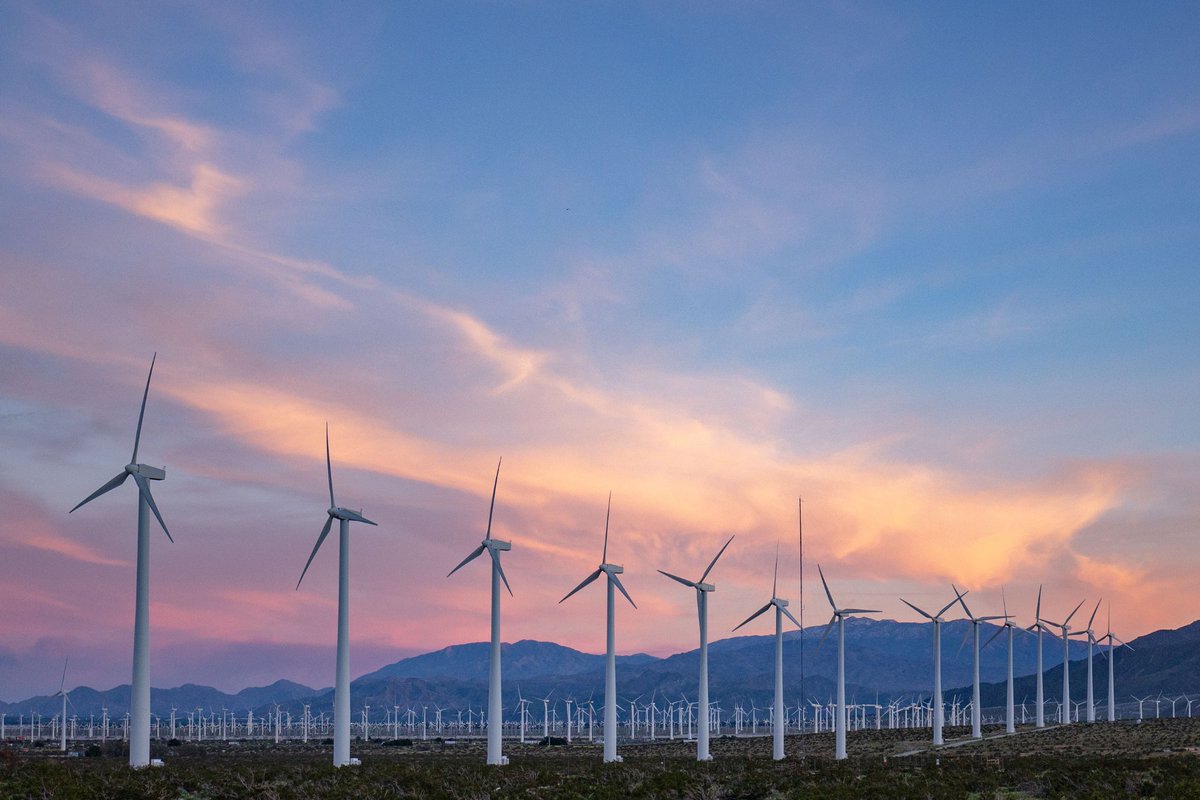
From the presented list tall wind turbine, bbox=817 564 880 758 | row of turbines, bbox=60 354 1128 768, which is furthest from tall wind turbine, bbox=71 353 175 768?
tall wind turbine, bbox=817 564 880 758

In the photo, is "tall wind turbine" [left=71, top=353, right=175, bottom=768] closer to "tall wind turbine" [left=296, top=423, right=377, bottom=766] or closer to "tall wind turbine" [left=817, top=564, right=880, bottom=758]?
"tall wind turbine" [left=296, top=423, right=377, bottom=766]

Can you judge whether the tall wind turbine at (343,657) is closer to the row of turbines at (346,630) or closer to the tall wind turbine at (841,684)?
the row of turbines at (346,630)

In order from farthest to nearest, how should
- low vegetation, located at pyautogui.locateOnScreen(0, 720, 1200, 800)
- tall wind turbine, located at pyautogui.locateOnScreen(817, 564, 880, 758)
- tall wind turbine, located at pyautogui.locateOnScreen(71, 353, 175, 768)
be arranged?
tall wind turbine, located at pyautogui.locateOnScreen(817, 564, 880, 758) → tall wind turbine, located at pyautogui.locateOnScreen(71, 353, 175, 768) → low vegetation, located at pyautogui.locateOnScreen(0, 720, 1200, 800)

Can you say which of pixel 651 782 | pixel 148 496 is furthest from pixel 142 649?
pixel 651 782

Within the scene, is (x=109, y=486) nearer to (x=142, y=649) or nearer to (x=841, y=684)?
(x=142, y=649)

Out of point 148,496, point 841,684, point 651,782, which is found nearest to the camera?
point 651,782

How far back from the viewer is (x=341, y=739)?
75.0 m

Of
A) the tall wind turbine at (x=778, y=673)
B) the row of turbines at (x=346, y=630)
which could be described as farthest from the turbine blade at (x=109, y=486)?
the tall wind turbine at (x=778, y=673)

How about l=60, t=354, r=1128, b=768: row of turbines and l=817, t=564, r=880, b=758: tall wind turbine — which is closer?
l=60, t=354, r=1128, b=768: row of turbines

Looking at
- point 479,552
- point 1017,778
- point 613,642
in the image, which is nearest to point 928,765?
point 1017,778

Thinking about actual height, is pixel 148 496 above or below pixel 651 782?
above

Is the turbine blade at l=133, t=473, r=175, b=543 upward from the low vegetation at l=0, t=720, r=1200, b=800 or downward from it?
upward

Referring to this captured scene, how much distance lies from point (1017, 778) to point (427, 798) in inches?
1063

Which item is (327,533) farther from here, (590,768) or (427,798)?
(427,798)
